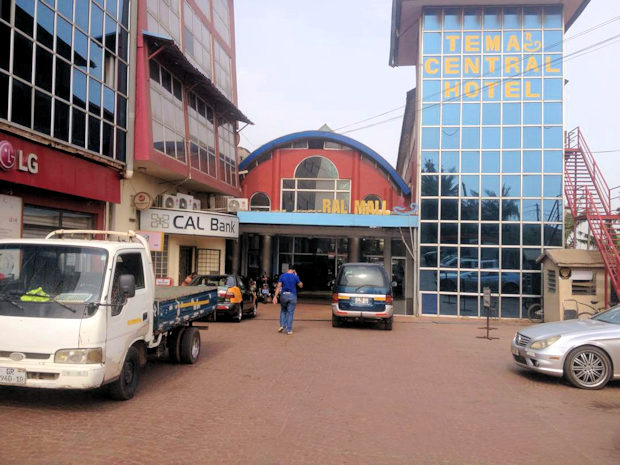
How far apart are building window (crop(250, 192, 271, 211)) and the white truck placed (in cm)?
1922

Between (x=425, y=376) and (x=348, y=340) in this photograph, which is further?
(x=348, y=340)

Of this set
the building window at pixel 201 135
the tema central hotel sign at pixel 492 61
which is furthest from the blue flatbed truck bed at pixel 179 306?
the tema central hotel sign at pixel 492 61

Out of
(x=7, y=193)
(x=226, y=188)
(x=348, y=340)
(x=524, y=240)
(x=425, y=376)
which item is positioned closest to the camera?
(x=425, y=376)

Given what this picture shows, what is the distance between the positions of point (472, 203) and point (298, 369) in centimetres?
1379

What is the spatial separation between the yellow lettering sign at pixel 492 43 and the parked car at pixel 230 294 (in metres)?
13.7

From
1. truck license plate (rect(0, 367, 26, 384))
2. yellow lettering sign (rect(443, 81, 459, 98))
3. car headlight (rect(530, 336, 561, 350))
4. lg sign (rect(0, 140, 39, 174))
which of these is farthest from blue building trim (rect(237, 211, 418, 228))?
truck license plate (rect(0, 367, 26, 384))

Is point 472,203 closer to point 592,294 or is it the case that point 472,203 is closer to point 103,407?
point 592,294

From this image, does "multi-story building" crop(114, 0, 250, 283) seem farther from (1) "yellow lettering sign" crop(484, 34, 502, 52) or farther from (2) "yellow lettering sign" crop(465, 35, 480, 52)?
(1) "yellow lettering sign" crop(484, 34, 502, 52)

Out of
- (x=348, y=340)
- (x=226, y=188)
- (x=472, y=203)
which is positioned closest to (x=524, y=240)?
(x=472, y=203)

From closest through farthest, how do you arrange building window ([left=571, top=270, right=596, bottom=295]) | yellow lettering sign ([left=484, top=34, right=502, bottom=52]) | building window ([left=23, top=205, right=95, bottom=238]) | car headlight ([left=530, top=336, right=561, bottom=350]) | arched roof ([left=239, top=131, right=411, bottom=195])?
car headlight ([left=530, top=336, right=561, bottom=350]) → building window ([left=23, top=205, right=95, bottom=238]) → building window ([left=571, top=270, right=596, bottom=295]) → yellow lettering sign ([left=484, top=34, right=502, bottom=52]) → arched roof ([left=239, top=131, right=411, bottom=195])

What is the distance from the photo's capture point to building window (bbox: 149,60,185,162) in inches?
676

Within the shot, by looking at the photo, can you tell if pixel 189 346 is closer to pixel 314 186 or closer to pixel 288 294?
pixel 288 294

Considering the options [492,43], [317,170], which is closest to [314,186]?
[317,170]

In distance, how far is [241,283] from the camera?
1703 centimetres
